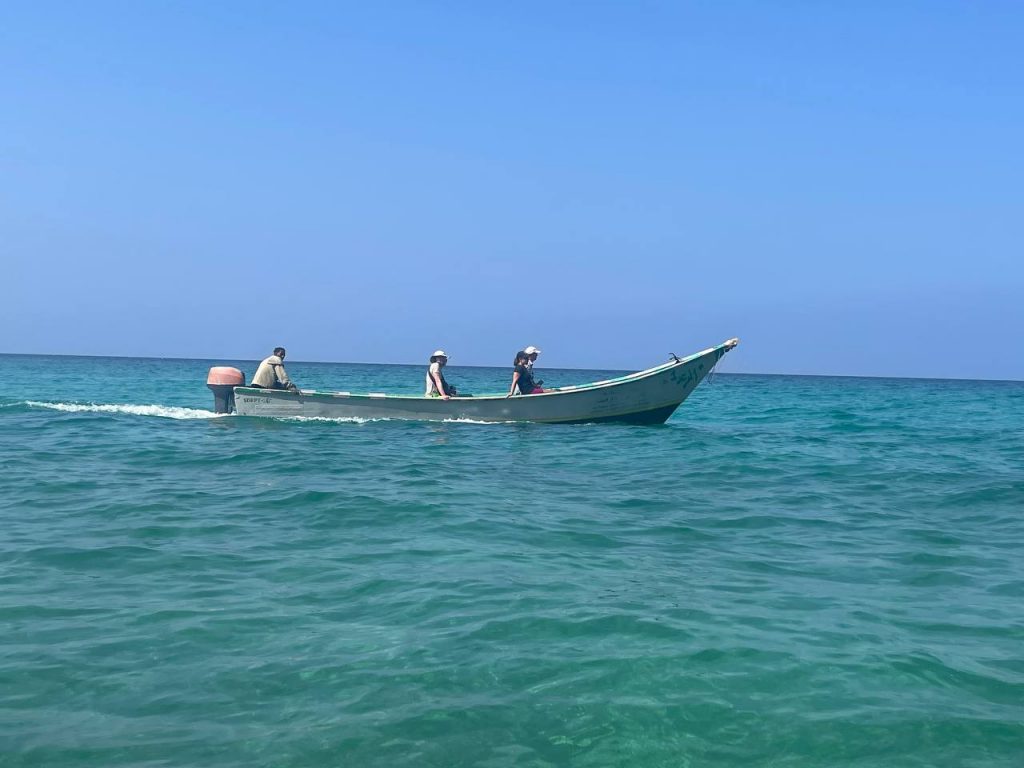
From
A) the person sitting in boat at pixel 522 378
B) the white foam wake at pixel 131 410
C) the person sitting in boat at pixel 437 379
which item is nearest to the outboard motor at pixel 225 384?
the white foam wake at pixel 131 410

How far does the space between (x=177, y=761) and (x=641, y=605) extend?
360 cm

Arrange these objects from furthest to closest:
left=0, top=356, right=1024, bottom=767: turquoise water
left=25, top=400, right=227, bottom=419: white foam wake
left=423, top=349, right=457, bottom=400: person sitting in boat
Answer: left=25, top=400, right=227, bottom=419: white foam wake < left=423, top=349, right=457, bottom=400: person sitting in boat < left=0, top=356, right=1024, bottom=767: turquoise water

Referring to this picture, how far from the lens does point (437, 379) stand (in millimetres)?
21562

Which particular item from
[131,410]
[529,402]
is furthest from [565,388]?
[131,410]

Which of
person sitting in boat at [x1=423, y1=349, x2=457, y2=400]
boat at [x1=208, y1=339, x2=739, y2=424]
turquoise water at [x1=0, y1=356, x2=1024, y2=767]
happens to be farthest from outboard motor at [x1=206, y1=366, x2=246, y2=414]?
turquoise water at [x1=0, y1=356, x2=1024, y2=767]

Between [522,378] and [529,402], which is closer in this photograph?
[529,402]

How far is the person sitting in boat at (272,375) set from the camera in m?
21.7

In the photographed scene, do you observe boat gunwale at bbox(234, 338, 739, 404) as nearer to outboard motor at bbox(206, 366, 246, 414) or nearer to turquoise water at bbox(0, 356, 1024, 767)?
outboard motor at bbox(206, 366, 246, 414)

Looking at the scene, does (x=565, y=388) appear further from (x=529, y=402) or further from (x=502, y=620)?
(x=502, y=620)

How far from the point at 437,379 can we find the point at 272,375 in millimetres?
4076

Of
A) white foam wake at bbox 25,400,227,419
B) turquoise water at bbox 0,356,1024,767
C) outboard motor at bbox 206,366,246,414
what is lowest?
turquoise water at bbox 0,356,1024,767

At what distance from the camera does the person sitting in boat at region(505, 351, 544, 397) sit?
21109 millimetres

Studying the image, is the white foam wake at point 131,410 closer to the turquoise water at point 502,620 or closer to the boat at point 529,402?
the boat at point 529,402

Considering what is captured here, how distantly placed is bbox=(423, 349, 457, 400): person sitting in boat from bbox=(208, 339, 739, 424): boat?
52 centimetres
